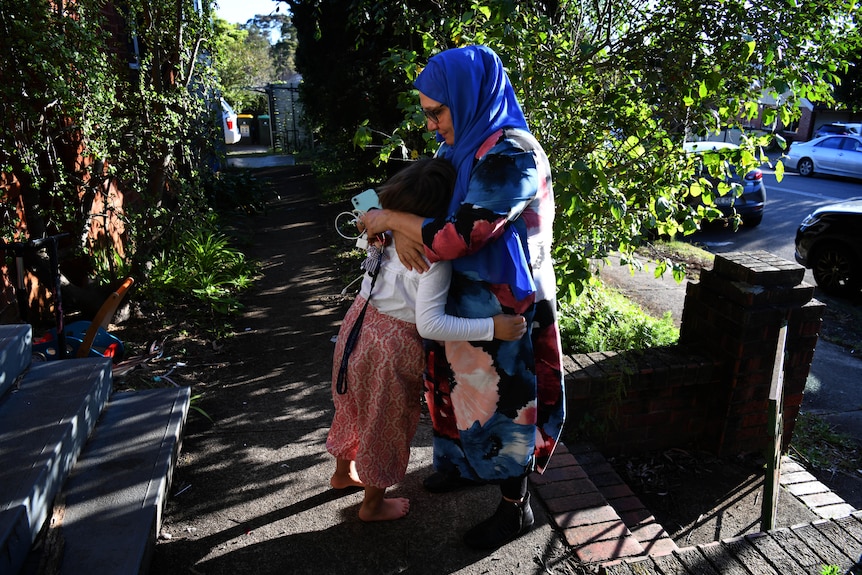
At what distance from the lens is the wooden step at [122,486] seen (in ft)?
7.16

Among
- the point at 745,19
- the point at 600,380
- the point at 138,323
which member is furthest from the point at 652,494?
the point at 138,323

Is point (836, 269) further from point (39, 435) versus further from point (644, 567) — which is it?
point (39, 435)

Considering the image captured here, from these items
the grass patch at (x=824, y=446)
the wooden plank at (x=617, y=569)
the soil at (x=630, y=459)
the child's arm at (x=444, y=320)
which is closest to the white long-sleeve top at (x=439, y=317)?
the child's arm at (x=444, y=320)

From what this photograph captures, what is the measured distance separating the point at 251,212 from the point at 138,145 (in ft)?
17.4

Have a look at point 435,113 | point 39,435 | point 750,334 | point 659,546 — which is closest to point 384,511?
point 659,546

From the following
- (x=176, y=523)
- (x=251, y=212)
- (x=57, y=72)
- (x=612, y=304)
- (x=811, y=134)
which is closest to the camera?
(x=176, y=523)

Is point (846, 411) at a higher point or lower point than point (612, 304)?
lower

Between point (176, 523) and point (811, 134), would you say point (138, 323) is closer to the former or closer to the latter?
point (176, 523)

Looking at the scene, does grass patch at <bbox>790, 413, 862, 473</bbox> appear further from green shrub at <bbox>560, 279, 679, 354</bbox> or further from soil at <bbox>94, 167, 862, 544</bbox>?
green shrub at <bbox>560, 279, 679, 354</bbox>

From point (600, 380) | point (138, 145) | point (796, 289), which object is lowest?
point (600, 380)

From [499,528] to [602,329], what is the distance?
203 centimetres

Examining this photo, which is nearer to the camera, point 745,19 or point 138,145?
point 745,19

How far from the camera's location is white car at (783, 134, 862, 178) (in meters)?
17.3

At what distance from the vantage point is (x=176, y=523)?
2568 mm
